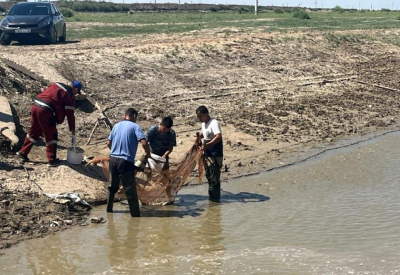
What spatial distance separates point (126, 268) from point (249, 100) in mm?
10040

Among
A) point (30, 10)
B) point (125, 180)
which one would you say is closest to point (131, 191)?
point (125, 180)

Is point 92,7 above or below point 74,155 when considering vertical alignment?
above

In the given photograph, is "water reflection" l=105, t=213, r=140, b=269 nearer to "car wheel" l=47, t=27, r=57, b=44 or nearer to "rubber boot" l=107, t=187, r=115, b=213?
"rubber boot" l=107, t=187, r=115, b=213

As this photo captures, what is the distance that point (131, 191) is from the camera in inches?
386

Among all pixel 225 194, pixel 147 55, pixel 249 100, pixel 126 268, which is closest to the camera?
pixel 126 268

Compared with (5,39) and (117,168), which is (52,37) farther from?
(117,168)

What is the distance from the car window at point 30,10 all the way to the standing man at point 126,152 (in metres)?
12.9

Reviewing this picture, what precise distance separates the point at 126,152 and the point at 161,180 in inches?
45.8

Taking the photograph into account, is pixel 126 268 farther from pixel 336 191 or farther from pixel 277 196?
pixel 336 191

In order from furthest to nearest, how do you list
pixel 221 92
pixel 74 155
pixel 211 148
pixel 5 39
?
pixel 5 39, pixel 221 92, pixel 74 155, pixel 211 148

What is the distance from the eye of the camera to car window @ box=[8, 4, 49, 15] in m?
21.6

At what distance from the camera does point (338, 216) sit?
1035 centimetres

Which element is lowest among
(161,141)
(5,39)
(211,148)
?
(211,148)

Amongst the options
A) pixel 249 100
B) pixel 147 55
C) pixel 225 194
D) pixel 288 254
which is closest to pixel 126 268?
pixel 288 254
